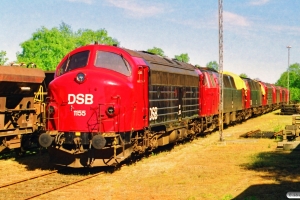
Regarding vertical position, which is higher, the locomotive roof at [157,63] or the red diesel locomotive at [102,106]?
the locomotive roof at [157,63]

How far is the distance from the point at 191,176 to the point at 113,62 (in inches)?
181

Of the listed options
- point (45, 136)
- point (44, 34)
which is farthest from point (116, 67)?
point (44, 34)

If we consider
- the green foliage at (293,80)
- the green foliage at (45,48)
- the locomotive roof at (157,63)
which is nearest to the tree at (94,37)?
the green foliage at (45,48)

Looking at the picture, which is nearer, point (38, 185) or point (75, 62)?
point (38, 185)

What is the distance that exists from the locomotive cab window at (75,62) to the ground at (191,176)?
359 cm

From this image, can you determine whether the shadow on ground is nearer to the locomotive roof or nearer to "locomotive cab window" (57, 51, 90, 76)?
the locomotive roof

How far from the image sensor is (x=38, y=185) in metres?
11.9

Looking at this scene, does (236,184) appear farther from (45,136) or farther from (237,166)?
(45,136)

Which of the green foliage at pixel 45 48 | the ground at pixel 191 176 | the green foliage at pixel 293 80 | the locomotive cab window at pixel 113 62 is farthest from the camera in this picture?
the green foliage at pixel 293 80

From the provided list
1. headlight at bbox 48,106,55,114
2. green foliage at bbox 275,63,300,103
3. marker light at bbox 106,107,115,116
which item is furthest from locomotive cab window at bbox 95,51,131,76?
green foliage at bbox 275,63,300,103

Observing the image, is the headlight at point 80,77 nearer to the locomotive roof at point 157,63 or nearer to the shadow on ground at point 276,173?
the locomotive roof at point 157,63

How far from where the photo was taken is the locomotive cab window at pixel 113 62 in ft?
44.9

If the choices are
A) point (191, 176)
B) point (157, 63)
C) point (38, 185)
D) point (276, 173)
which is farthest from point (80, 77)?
point (276, 173)

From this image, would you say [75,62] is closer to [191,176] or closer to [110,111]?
[110,111]
